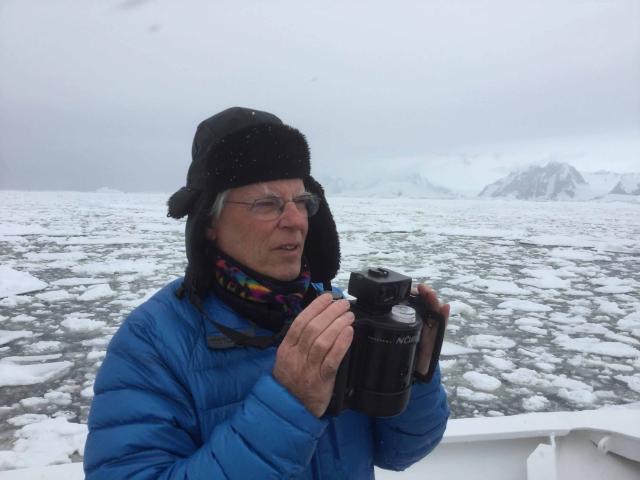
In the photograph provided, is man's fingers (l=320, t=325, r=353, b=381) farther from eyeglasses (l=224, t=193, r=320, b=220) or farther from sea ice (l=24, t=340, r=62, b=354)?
sea ice (l=24, t=340, r=62, b=354)

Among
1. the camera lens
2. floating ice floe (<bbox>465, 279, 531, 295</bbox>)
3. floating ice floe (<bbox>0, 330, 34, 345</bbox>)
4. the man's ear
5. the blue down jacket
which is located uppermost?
the man's ear

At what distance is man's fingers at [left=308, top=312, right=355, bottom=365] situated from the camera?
29.5 inches

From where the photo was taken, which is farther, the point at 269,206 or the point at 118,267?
the point at 118,267

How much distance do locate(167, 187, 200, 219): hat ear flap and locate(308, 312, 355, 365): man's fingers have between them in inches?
22.6

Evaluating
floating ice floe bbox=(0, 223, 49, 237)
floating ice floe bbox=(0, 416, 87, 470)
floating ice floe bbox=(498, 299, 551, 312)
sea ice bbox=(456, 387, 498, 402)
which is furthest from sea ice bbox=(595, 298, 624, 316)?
floating ice floe bbox=(0, 223, 49, 237)

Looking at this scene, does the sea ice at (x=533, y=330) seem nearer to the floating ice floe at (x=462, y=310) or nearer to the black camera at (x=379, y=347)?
the floating ice floe at (x=462, y=310)

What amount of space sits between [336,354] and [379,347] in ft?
0.49

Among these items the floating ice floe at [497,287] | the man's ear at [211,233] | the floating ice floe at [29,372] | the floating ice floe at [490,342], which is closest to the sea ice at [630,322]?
the floating ice floe at [497,287]

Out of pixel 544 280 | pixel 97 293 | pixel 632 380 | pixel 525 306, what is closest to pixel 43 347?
pixel 97 293

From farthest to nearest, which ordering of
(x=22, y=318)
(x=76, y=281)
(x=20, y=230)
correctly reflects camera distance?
(x=20, y=230), (x=76, y=281), (x=22, y=318)

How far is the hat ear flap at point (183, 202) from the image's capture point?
44.3 inches

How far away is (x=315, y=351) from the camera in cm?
75

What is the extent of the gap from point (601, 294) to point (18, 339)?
7.27 m

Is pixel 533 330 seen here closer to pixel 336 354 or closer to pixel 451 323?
pixel 451 323
